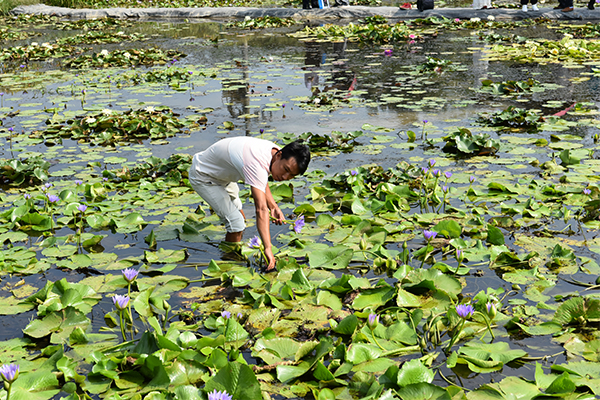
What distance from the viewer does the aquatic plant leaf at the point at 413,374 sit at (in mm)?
2102

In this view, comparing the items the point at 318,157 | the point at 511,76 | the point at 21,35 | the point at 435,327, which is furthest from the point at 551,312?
the point at 21,35

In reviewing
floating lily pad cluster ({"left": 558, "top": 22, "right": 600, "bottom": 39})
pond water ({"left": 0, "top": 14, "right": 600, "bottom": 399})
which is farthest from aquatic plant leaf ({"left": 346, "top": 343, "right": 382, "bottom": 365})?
floating lily pad cluster ({"left": 558, "top": 22, "right": 600, "bottom": 39})

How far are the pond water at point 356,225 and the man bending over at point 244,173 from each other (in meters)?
0.21

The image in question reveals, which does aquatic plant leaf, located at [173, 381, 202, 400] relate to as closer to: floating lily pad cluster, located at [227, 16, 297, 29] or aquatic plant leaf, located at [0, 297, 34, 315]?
aquatic plant leaf, located at [0, 297, 34, 315]

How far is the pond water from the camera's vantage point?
8.13 ft

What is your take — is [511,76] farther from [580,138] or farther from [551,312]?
[551,312]

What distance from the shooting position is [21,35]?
1525 centimetres

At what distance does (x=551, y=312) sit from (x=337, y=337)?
41.9 inches

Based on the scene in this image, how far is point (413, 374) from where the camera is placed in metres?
2.11

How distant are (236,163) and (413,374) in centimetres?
171

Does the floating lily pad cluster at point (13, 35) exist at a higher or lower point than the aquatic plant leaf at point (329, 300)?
higher

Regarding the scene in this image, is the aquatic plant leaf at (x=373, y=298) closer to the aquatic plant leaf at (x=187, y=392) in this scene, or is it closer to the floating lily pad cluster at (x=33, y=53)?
the aquatic plant leaf at (x=187, y=392)

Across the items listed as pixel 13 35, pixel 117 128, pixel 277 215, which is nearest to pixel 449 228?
pixel 277 215

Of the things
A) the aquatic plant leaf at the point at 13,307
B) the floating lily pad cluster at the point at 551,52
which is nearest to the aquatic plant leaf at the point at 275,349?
the aquatic plant leaf at the point at 13,307
